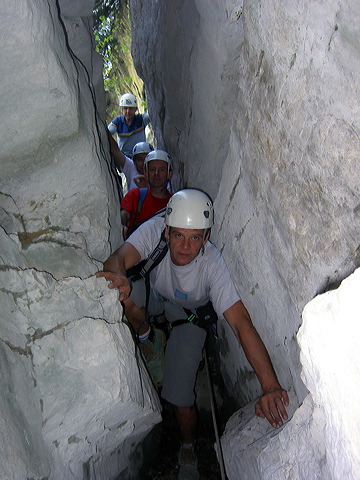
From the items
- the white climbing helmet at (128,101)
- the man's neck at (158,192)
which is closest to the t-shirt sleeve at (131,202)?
the man's neck at (158,192)

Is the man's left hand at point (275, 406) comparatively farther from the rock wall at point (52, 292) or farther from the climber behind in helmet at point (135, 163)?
the climber behind in helmet at point (135, 163)

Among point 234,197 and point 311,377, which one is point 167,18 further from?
point 311,377

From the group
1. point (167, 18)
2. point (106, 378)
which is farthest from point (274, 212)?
point (167, 18)

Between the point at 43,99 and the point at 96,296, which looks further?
the point at 96,296

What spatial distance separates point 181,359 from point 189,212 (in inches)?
56.3

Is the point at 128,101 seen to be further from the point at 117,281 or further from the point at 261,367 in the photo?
the point at 261,367

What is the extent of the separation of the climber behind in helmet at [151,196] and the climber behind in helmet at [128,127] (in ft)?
7.55

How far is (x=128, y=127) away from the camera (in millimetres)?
7352

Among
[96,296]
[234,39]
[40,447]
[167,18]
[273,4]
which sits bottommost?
[40,447]

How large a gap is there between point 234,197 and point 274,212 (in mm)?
846

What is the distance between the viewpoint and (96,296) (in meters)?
2.66

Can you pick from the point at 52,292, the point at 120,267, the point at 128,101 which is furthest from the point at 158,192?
the point at 128,101

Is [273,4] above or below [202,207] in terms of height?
above

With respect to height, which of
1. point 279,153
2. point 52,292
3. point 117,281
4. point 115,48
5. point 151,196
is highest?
point 279,153
